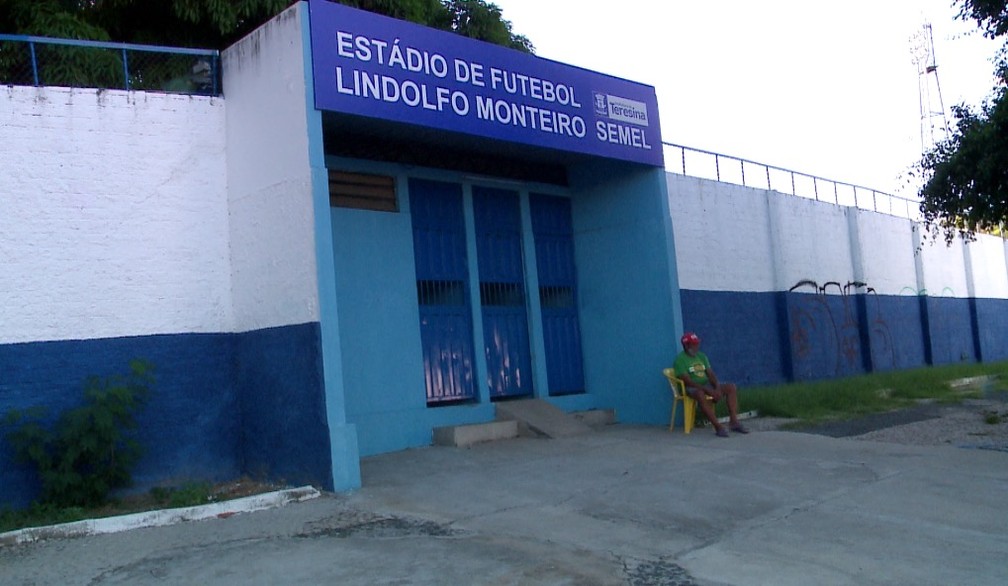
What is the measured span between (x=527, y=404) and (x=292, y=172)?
470 cm

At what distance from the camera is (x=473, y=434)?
10.8 m

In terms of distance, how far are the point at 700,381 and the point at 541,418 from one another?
1992mm

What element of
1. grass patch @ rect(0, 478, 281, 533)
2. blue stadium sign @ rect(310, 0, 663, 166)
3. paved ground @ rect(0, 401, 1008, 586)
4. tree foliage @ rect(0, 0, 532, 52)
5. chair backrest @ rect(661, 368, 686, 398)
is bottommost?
paved ground @ rect(0, 401, 1008, 586)

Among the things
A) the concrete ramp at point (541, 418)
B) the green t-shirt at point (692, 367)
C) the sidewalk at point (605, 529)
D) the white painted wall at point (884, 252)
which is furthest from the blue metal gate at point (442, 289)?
the white painted wall at point (884, 252)

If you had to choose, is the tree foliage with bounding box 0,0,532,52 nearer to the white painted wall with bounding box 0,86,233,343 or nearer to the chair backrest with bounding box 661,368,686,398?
the white painted wall with bounding box 0,86,233,343

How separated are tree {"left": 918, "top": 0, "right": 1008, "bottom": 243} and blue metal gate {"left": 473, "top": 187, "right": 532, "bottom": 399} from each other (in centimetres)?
597

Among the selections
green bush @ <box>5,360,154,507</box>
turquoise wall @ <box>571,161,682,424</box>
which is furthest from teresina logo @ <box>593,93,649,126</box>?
green bush @ <box>5,360,154,507</box>

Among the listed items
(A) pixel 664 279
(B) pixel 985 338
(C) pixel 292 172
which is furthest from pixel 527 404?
(B) pixel 985 338

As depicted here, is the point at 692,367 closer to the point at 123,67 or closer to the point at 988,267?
the point at 123,67

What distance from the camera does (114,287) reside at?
27.8ft

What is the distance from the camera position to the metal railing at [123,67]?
8984 mm

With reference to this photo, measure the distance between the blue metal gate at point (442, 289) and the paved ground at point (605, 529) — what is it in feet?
5.30

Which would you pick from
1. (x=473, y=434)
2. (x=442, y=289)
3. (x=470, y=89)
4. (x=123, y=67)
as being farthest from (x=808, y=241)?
(x=123, y=67)

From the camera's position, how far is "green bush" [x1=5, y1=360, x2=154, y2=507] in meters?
7.65
